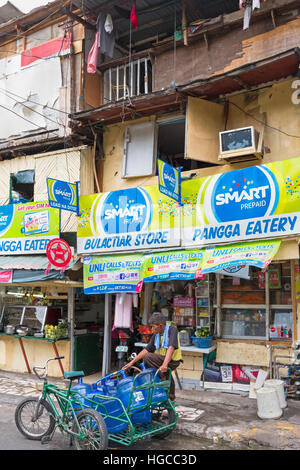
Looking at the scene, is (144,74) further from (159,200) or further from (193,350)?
(193,350)

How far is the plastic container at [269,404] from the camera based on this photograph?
7.09m

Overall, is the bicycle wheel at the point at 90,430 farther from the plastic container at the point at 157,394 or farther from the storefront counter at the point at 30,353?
the storefront counter at the point at 30,353

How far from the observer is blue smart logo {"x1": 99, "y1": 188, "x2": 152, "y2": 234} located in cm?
978

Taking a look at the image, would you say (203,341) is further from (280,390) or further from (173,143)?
(173,143)

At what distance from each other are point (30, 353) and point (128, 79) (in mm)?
8480

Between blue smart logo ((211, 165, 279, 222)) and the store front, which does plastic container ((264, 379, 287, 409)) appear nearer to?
the store front

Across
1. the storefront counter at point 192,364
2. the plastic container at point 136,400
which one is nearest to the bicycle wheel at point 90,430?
the plastic container at point 136,400

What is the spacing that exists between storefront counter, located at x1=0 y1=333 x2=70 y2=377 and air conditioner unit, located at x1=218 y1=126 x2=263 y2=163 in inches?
258

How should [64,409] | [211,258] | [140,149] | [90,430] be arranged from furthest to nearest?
[140,149], [211,258], [64,409], [90,430]

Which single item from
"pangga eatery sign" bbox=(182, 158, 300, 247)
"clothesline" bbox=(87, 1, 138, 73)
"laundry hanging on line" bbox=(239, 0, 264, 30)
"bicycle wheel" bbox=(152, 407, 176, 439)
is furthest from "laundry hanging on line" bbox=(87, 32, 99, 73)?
"bicycle wheel" bbox=(152, 407, 176, 439)

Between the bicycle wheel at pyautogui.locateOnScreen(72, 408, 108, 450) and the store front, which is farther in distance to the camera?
the store front

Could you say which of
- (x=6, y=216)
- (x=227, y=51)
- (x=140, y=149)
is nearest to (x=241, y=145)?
(x=227, y=51)

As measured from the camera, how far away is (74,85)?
1205cm

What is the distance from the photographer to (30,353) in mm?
11555
